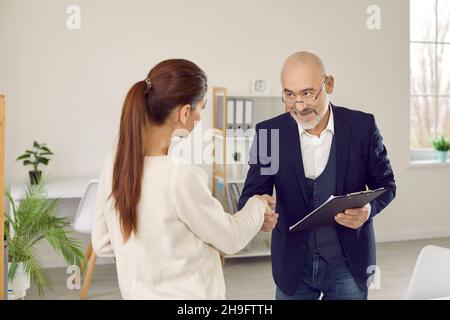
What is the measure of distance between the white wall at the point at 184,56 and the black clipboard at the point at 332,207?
3.21m

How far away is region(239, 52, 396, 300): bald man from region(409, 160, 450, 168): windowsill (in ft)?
12.9

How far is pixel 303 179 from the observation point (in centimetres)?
224

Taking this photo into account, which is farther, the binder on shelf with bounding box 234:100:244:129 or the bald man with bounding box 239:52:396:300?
the binder on shelf with bounding box 234:100:244:129

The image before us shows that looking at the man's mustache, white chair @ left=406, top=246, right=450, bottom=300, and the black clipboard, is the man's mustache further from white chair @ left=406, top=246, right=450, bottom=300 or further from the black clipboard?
white chair @ left=406, top=246, right=450, bottom=300

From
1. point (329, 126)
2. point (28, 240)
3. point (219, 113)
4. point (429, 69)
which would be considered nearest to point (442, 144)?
point (429, 69)

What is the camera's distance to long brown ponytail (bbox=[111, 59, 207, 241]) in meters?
1.54

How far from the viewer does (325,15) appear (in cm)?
570

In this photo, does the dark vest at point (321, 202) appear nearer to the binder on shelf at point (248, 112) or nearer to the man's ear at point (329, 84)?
the man's ear at point (329, 84)

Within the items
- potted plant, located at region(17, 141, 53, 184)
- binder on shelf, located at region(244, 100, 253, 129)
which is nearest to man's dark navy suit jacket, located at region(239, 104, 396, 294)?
potted plant, located at region(17, 141, 53, 184)

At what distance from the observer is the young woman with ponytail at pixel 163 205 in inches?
60.6

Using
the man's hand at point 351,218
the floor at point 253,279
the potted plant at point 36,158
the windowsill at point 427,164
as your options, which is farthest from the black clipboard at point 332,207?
the windowsill at point 427,164

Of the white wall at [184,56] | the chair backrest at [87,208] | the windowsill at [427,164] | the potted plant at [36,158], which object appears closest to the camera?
the chair backrest at [87,208]

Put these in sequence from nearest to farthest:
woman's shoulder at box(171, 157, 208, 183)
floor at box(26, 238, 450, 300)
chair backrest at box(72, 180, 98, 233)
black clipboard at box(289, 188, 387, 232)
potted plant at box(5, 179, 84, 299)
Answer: woman's shoulder at box(171, 157, 208, 183)
black clipboard at box(289, 188, 387, 232)
potted plant at box(5, 179, 84, 299)
chair backrest at box(72, 180, 98, 233)
floor at box(26, 238, 450, 300)

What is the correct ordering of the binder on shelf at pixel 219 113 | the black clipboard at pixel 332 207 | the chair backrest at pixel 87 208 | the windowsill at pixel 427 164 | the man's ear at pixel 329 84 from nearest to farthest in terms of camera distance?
1. the black clipboard at pixel 332 207
2. the man's ear at pixel 329 84
3. the chair backrest at pixel 87 208
4. the binder on shelf at pixel 219 113
5. the windowsill at pixel 427 164
